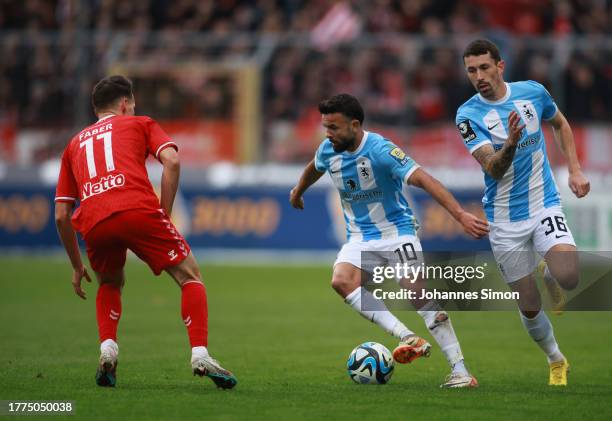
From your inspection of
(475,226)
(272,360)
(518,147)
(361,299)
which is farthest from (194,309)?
(518,147)

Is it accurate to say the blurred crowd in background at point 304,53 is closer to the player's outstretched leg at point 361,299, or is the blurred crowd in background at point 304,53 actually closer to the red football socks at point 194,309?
the player's outstretched leg at point 361,299

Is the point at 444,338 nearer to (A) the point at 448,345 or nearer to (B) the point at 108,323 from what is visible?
(A) the point at 448,345

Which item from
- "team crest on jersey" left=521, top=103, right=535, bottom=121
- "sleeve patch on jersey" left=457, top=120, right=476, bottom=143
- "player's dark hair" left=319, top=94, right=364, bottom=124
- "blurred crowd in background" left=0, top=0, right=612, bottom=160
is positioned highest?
"blurred crowd in background" left=0, top=0, right=612, bottom=160

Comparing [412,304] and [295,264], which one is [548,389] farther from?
[295,264]

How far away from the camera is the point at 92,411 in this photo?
7.31m

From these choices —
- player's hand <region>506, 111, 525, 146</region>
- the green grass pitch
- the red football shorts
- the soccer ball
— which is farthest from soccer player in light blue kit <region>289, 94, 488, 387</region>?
the red football shorts

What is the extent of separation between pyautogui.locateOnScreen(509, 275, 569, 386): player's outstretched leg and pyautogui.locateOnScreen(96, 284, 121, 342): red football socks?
3.14 m

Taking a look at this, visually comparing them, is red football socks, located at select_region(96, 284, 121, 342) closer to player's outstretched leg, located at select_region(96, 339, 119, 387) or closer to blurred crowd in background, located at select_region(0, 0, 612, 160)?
player's outstretched leg, located at select_region(96, 339, 119, 387)

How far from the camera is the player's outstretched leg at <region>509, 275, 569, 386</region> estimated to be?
29.3 ft

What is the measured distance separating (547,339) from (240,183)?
14.0 m

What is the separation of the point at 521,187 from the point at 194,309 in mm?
2756

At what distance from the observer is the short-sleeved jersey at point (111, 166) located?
8.20 metres

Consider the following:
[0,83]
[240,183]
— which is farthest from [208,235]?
[0,83]

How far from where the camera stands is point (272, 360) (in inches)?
412
